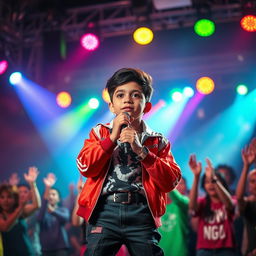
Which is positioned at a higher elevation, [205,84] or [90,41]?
[90,41]

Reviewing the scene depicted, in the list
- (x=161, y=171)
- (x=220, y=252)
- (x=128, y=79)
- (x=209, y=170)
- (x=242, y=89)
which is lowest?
(x=220, y=252)

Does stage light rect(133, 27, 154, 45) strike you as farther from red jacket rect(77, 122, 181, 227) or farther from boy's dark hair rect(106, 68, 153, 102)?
red jacket rect(77, 122, 181, 227)

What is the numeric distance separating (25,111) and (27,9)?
2.45m

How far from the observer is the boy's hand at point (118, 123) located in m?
2.28

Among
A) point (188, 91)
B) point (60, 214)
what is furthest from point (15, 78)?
point (188, 91)

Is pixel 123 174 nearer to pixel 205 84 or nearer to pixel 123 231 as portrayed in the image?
pixel 123 231

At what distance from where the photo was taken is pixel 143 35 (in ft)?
23.5

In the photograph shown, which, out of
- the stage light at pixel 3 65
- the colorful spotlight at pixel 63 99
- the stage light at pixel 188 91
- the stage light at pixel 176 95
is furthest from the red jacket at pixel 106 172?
the colorful spotlight at pixel 63 99

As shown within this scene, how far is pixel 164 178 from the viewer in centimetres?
234

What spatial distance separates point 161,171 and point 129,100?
18.7 inches

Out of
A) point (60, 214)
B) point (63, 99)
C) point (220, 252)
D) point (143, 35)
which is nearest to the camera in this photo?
point (220, 252)

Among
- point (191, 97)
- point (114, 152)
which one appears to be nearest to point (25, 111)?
point (191, 97)

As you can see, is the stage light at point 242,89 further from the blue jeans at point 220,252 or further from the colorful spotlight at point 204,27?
the blue jeans at point 220,252

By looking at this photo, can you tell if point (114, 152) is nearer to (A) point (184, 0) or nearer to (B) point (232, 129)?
(A) point (184, 0)
